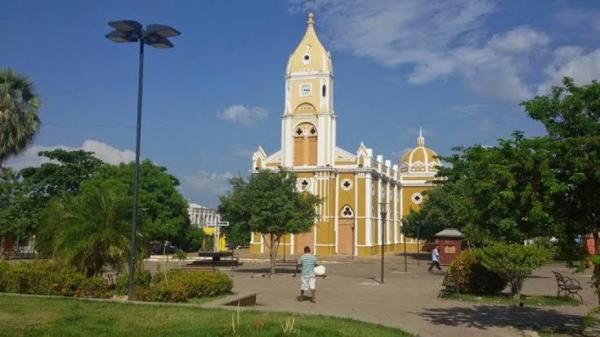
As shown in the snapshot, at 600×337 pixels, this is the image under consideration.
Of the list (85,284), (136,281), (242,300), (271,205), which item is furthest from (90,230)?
(271,205)

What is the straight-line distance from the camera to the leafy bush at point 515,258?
50.9 feet

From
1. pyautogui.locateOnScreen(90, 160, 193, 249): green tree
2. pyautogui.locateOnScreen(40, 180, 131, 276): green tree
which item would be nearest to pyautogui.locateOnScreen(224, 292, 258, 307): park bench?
pyautogui.locateOnScreen(40, 180, 131, 276): green tree

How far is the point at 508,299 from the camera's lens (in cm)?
1767

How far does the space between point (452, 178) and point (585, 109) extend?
16.4 meters

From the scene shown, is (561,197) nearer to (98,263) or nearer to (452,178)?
(98,263)

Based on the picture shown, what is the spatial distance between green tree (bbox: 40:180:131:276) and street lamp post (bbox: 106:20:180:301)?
52.6 inches

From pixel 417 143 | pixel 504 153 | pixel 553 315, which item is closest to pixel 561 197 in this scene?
pixel 504 153

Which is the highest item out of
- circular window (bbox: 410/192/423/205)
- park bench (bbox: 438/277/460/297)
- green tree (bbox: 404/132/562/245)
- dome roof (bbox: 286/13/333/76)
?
dome roof (bbox: 286/13/333/76)

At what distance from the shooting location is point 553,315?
14.4 metres

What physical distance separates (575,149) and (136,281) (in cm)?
1043

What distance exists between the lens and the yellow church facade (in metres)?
57.6

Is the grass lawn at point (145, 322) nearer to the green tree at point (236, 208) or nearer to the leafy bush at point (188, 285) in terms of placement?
the leafy bush at point (188, 285)

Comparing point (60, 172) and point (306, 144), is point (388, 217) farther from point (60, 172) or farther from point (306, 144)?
point (60, 172)

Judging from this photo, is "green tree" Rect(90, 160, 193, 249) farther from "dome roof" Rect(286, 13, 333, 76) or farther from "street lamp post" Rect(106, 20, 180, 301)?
"street lamp post" Rect(106, 20, 180, 301)
